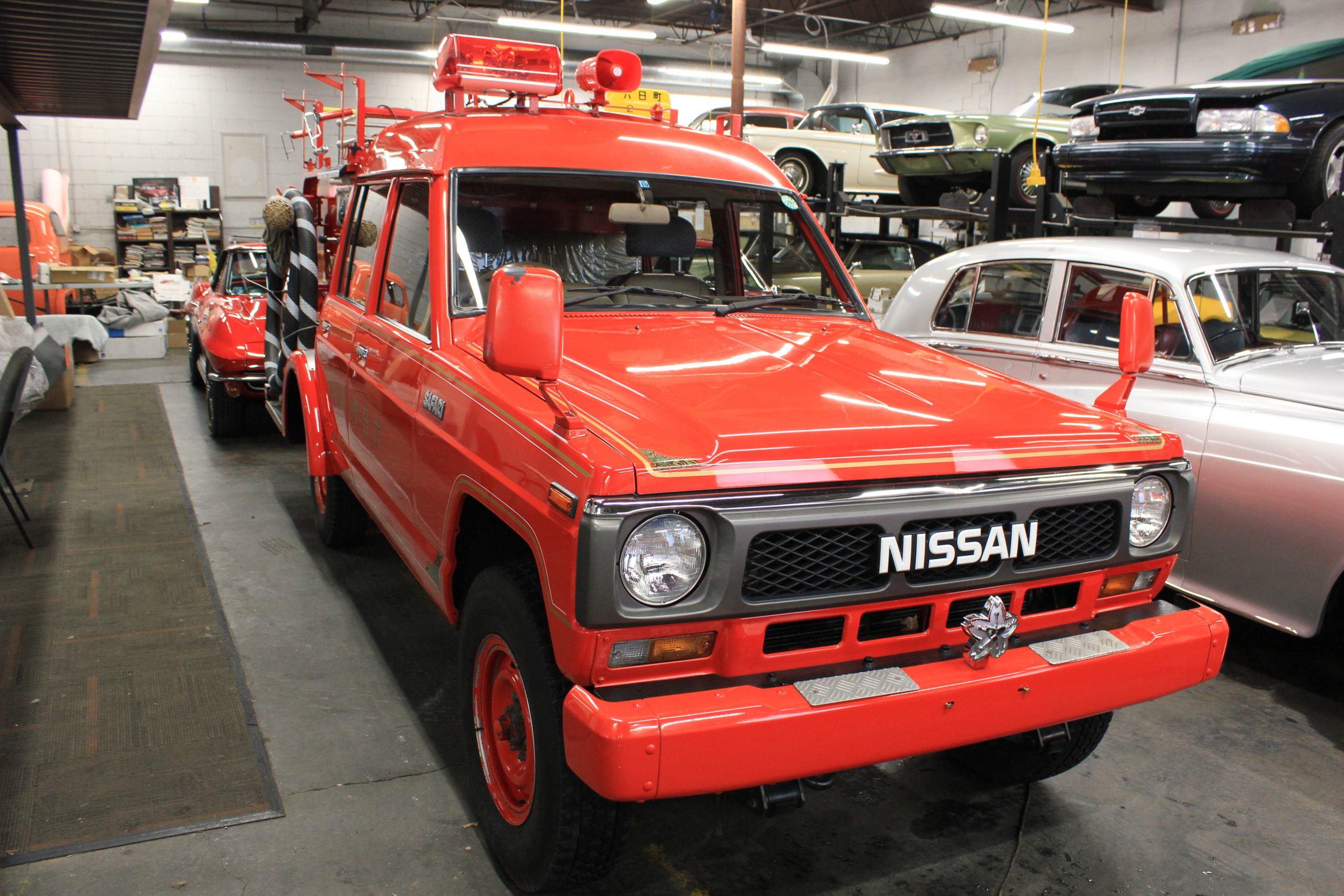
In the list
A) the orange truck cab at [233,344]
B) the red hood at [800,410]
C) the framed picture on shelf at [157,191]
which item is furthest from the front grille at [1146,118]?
the framed picture on shelf at [157,191]

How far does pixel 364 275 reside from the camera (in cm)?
392

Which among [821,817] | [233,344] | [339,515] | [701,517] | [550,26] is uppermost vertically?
[550,26]

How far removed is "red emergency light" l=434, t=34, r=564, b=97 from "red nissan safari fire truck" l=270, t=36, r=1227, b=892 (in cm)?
56

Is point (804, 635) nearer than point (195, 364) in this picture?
Yes

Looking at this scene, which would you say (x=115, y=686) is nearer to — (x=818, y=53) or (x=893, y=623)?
(x=893, y=623)

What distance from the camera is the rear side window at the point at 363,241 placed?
12.5 ft

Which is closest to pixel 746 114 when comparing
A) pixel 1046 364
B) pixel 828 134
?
pixel 828 134

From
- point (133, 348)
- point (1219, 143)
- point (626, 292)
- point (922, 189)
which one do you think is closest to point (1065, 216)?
point (1219, 143)

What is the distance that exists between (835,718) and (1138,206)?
6.28m

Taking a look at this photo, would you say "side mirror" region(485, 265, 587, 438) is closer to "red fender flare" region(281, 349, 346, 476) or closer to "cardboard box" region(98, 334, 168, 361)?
"red fender flare" region(281, 349, 346, 476)

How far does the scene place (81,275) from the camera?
377 inches

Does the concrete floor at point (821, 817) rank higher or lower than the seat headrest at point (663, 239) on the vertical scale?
lower

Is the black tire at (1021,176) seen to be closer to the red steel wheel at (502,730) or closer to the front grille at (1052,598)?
the front grille at (1052,598)

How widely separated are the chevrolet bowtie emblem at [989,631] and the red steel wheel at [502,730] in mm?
1061
